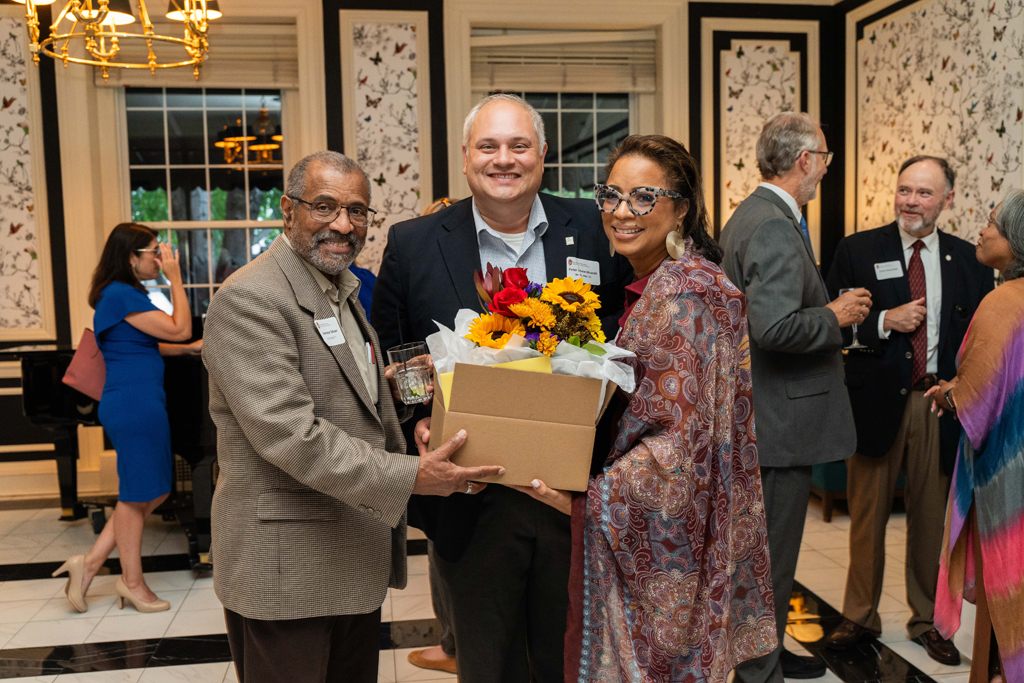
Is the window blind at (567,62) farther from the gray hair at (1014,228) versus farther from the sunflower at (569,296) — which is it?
the sunflower at (569,296)

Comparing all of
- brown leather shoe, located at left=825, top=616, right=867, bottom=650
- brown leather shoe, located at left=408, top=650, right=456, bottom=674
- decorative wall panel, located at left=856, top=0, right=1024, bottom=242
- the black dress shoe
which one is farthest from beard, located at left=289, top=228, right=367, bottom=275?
decorative wall panel, located at left=856, top=0, right=1024, bottom=242

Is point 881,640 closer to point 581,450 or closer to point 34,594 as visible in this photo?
point 581,450

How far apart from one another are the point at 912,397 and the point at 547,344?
2.28 meters

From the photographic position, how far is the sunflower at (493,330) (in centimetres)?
148

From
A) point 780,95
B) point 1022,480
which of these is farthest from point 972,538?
point 780,95

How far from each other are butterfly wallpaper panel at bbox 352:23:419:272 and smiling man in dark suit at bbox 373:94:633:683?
3.79 metres

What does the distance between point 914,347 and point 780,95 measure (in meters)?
3.49

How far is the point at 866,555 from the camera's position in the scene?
124 inches

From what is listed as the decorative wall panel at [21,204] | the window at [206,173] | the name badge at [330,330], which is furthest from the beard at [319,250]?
the decorative wall panel at [21,204]

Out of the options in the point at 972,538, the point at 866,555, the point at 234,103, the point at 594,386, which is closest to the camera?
the point at 594,386

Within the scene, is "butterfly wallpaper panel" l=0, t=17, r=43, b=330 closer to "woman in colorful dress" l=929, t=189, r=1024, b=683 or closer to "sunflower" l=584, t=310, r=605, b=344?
"sunflower" l=584, t=310, r=605, b=344

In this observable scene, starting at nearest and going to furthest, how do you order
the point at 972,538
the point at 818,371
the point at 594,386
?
the point at 594,386 → the point at 972,538 → the point at 818,371

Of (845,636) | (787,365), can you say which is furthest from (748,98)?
(845,636)

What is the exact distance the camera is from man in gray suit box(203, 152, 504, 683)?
1.66 m
